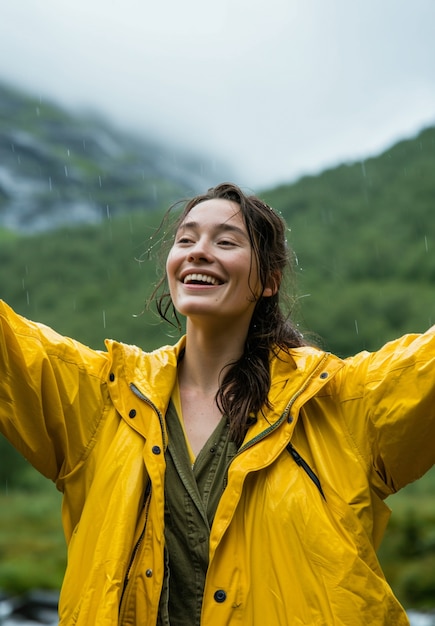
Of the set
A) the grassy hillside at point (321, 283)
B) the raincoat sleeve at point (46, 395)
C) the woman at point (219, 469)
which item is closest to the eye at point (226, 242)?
the woman at point (219, 469)

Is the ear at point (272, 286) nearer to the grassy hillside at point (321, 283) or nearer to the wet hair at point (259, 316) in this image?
the wet hair at point (259, 316)

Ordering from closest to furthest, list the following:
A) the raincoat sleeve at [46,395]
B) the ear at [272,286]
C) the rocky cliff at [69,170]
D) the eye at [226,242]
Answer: the raincoat sleeve at [46,395]
the eye at [226,242]
the ear at [272,286]
the rocky cliff at [69,170]

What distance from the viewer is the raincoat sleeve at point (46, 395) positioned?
2.30 metres

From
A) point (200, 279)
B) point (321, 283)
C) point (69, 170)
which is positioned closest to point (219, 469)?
point (200, 279)

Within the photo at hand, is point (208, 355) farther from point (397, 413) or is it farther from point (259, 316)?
point (397, 413)

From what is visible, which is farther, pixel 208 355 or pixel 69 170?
pixel 69 170

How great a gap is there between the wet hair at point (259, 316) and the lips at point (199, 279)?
9.3 inches

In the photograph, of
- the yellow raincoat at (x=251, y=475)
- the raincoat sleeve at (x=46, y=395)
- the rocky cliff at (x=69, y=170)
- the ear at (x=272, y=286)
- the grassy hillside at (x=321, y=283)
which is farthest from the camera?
the rocky cliff at (x=69, y=170)

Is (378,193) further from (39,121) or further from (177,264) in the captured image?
(177,264)

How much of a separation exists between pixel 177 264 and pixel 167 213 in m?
0.51

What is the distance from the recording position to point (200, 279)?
2.67 metres

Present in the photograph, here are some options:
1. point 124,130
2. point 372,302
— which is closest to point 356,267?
point 372,302

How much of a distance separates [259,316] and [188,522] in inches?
38.3

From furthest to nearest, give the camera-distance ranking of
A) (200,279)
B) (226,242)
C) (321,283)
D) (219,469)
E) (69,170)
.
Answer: (69,170)
(321,283)
(226,242)
(200,279)
(219,469)
